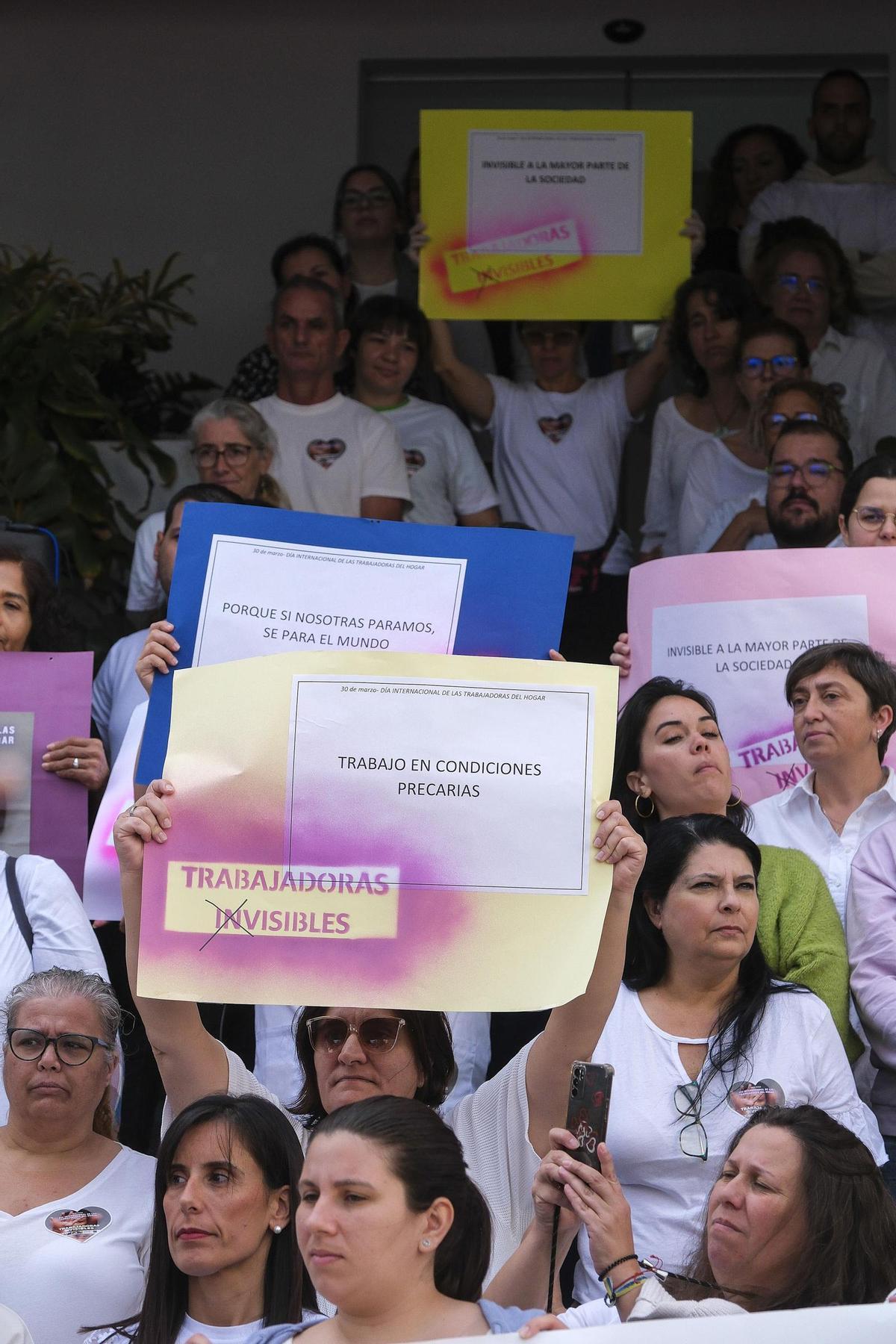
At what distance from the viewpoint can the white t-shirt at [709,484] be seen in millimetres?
6070

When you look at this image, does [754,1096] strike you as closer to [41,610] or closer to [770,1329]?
[770,1329]

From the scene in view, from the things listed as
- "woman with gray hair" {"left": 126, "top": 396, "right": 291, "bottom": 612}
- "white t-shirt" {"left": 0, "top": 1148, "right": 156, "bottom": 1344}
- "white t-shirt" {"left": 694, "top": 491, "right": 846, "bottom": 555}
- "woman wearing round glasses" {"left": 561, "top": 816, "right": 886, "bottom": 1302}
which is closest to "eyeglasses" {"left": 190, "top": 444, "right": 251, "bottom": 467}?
"woman with gray hair" {"left": 126, "top": 396, "right": 291, "bottom": 612}

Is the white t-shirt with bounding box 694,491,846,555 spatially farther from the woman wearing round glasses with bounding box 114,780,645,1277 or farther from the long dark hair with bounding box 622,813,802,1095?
the woman wearing round glasses with bounding box 114,780,645,1277

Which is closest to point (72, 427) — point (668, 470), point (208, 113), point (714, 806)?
point (668, 470)

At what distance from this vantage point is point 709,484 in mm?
6133

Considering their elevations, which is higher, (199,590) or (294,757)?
(199,590)

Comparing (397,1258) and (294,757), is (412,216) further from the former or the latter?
(397,1258)

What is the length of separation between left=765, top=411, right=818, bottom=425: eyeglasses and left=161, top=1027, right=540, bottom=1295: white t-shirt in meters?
2.67

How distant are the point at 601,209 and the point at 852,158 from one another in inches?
56.9

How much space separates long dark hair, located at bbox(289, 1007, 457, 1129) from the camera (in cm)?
340

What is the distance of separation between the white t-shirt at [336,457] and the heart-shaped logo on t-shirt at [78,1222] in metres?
3.04

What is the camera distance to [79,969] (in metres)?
3.95

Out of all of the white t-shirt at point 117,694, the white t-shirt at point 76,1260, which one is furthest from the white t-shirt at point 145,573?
the white t-shirt at point 76,1260

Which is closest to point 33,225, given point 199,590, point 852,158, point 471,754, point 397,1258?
point 852,158
